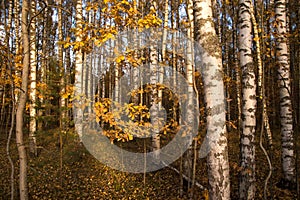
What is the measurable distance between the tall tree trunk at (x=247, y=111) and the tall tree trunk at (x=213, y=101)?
1542 millimetres

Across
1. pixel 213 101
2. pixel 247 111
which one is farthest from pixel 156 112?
pixel 213 101

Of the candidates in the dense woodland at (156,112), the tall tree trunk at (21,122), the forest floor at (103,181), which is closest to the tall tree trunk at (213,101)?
the dense woodland at (156,112)

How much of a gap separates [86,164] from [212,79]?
21.7 ft

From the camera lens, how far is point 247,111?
404cm

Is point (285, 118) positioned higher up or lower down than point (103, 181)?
higher up

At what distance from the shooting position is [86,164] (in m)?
8.02

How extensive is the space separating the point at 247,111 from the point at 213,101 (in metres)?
1.66

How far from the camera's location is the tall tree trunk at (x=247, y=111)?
399cm

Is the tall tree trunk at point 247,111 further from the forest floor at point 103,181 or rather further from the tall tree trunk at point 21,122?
the tall tree trunk at point 21,122

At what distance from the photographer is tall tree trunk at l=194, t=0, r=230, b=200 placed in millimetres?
2645

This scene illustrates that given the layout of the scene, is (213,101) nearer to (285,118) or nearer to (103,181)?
(285,118)

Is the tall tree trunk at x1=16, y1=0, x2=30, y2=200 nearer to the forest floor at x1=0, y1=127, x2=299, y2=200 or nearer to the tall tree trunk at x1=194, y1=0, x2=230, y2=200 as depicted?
the forest floor at x1=0, y1=127, x2=299, y2=200

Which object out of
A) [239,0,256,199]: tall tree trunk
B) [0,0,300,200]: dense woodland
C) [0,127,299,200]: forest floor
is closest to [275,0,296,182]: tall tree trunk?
[0,0,300,200]: dense woodland

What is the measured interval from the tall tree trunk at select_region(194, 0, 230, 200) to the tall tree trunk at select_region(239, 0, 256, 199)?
1542mm
